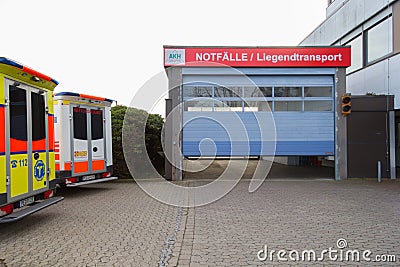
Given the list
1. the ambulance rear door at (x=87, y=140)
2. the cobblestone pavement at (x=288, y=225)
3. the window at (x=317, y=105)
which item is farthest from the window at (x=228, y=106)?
the ambulance rear door at (x=87, y=140)

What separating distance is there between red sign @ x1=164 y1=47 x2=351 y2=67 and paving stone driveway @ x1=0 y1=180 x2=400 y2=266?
591 centimetres

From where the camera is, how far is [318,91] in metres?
16.0

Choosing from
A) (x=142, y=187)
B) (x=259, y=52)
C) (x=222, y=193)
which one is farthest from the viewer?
(x=259, y=52)

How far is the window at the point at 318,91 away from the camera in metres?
16.0

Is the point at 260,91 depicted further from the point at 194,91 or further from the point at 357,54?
the point at 357,54

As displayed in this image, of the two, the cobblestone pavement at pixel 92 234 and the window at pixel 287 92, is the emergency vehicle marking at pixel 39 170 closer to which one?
the cobblestone pavement at pixel 92 234

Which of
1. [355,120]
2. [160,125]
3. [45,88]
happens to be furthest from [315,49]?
[45,88]

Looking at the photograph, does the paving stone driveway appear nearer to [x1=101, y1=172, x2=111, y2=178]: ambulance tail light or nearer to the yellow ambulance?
the yellow ambulance

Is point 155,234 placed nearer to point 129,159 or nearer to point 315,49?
point 129,159

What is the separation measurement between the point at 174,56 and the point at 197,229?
30.4 ft

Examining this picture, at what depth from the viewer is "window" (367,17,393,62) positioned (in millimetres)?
17312

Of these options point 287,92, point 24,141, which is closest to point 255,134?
point 287,92

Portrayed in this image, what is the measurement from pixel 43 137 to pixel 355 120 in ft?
39.5

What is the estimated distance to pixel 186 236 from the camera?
6852 millimetres
